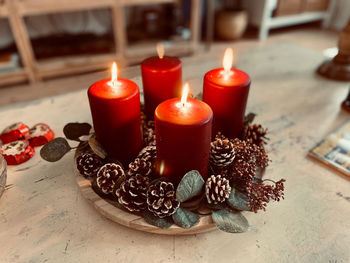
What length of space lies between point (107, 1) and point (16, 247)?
1.80 m

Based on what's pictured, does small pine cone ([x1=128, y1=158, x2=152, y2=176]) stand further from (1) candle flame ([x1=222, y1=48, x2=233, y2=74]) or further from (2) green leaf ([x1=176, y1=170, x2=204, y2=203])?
(1) candle flame ([x1=222, y1=48, x2=233, y2=74])

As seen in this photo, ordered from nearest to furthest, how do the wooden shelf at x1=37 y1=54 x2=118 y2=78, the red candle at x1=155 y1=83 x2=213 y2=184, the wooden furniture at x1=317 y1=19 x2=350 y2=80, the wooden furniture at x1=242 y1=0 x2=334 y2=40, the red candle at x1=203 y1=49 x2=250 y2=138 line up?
1. the red candle at x1=155 y1=83 x2=213 y2=184
2. the red candle at x1=203 y1=49 x2=250 y2=138
3. the wooden furniture at x1=317 y1=19 x2=350 y2=80
4. the wooden shelf at x1=37 y1=54 x2=118 y2=78
5. the wooden furniture at x1=242 y1=0 x2=334 y2=40

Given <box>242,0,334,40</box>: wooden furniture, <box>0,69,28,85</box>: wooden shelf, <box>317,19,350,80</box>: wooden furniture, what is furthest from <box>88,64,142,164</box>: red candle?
<box>242,0,334,40</box>: wooden furniture

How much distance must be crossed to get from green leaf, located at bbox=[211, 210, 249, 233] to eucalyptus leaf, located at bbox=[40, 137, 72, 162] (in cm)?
29

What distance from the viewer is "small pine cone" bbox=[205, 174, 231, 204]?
43cm

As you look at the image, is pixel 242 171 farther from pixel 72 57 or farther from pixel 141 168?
pixel 72 57

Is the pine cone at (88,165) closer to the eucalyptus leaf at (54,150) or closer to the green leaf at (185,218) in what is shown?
the eucalyptus leaf at (54,150)

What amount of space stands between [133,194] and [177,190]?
74 mm

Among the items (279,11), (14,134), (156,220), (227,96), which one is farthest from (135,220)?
(279,11)

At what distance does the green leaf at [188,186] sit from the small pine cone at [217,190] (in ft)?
0.07

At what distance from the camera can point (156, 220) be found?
422 mm

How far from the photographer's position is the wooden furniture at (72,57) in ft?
5.58

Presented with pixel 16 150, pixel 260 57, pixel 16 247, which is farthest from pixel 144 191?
pixel 260 57

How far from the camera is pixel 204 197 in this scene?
458mm
